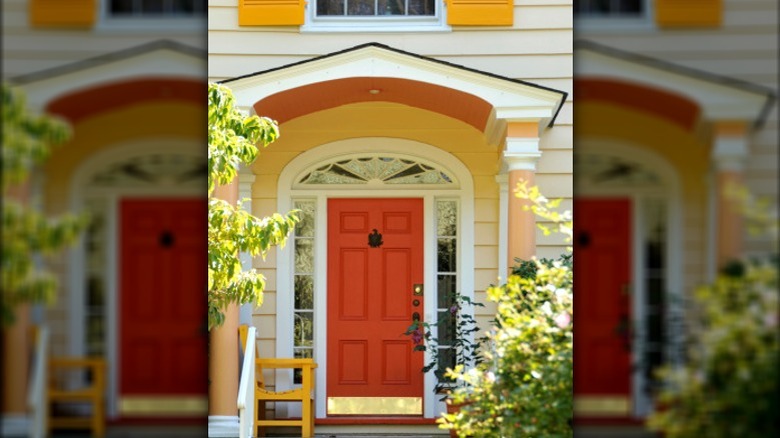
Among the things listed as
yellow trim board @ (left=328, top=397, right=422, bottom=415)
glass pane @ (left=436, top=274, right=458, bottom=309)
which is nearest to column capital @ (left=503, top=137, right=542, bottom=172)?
glass pane @ (left=436, top=274, right=458, bottom=309)

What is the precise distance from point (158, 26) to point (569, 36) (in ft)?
22.5

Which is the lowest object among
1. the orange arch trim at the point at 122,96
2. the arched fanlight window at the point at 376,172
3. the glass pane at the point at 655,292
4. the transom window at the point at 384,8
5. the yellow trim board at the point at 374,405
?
the yellow trim board at the point at 374,405

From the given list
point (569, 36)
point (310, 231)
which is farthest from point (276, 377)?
point (569, 36)

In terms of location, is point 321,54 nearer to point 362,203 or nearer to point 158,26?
point 362,203

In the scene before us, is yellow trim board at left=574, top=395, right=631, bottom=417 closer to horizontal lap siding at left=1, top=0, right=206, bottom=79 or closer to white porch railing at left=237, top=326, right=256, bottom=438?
horizontal lap siding at left=1, top=0, right=206, bottom=79

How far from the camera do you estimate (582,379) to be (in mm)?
711

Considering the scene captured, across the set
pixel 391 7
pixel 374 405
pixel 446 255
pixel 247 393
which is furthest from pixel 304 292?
pixel 391 7

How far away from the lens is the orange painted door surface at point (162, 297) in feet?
2.05

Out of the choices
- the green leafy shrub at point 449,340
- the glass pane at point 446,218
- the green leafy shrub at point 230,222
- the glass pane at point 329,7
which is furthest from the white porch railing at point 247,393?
the glass pane at point 329,7

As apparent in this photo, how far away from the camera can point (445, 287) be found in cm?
827

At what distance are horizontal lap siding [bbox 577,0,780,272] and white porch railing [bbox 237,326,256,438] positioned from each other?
16.6ft

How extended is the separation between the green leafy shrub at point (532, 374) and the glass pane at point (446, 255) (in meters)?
3.31

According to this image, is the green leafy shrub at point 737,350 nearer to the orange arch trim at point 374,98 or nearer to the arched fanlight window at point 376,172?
the orange arch trim at point 374,98

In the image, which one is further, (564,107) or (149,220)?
(564,107)
